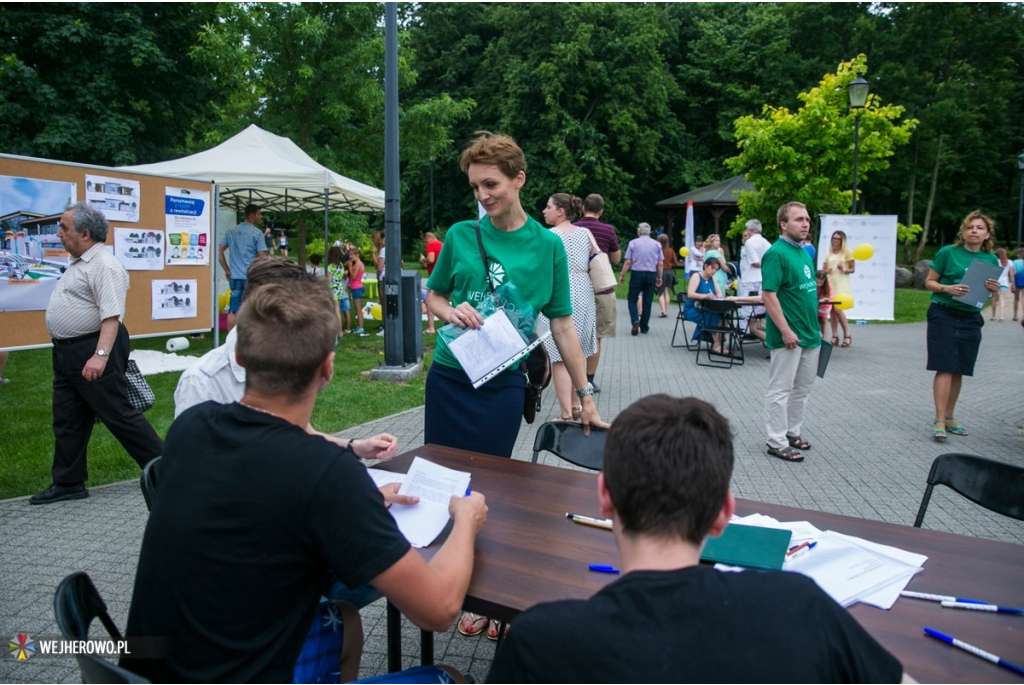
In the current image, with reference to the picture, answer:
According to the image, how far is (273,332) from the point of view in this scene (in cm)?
168

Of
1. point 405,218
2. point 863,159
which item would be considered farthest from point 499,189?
point 405,218

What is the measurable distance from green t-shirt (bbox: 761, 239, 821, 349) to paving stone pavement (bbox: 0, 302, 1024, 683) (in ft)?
3.68

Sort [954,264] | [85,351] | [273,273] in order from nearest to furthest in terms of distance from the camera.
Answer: [273,273], [85,351], [954,264]

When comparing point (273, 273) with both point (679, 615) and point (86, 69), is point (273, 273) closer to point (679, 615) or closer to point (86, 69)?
point (679, 615)

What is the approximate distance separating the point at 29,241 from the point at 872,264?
11.8 meters

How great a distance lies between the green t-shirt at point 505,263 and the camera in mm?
3059

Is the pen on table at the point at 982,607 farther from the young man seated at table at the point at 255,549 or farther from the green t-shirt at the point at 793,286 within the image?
the green t-shirt at the point at 793,286

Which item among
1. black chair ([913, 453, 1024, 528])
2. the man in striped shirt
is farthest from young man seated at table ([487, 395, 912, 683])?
the man in striped shirt

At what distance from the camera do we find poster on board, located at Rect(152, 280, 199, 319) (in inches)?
326

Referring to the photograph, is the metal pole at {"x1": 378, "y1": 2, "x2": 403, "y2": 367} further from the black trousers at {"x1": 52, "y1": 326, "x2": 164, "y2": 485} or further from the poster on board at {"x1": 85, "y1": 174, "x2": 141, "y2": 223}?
the black trousers at {"x1": 52, "y1": 326, "x2": 164, "y2": 485}

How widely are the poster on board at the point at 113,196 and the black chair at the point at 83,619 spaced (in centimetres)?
609

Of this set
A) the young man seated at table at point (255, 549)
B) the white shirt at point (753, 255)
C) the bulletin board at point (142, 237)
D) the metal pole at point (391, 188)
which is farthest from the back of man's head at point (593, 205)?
the young man seated at table at point (255, 549)

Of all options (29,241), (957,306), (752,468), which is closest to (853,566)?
(752,468)

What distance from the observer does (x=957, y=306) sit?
6.42m
